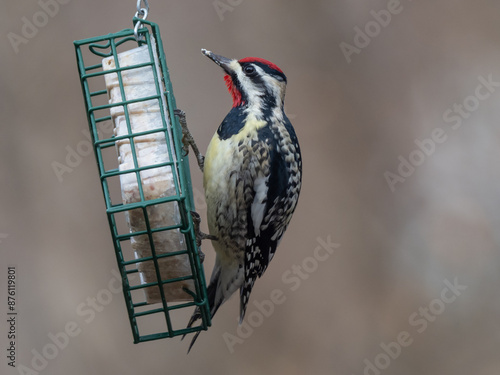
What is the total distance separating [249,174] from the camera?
3182 mm

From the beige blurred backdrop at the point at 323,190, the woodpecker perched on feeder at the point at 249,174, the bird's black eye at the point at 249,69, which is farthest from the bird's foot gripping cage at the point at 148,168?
the beige blurred backdrop at the point at 323,190

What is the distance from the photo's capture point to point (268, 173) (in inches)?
126

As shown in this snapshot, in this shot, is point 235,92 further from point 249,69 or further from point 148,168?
point 148,168

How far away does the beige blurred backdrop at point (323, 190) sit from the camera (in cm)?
480

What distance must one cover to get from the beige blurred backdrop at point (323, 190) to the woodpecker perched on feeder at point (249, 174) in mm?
1333

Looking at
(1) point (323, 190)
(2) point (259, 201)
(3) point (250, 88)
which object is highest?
(3) point (250, 88)

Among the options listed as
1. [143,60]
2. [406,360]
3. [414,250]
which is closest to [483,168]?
[414,250]

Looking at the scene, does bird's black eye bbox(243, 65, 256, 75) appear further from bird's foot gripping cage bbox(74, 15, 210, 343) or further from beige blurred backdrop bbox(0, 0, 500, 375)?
beige blurred backdrop bbox(0, 0, 500, 375)

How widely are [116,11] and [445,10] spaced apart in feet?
9.13

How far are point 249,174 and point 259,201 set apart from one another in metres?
0.15

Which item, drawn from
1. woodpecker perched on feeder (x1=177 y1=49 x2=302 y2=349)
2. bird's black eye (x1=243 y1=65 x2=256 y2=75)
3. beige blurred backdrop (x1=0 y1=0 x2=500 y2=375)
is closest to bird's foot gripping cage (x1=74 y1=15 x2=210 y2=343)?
woodpecker perched on feeder (x1=177 y1=49 x2=302 y2=349)

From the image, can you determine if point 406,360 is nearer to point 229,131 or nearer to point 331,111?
point 331,111

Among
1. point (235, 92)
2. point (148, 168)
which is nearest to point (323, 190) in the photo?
point (235, 92)

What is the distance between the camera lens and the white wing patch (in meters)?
3.20
